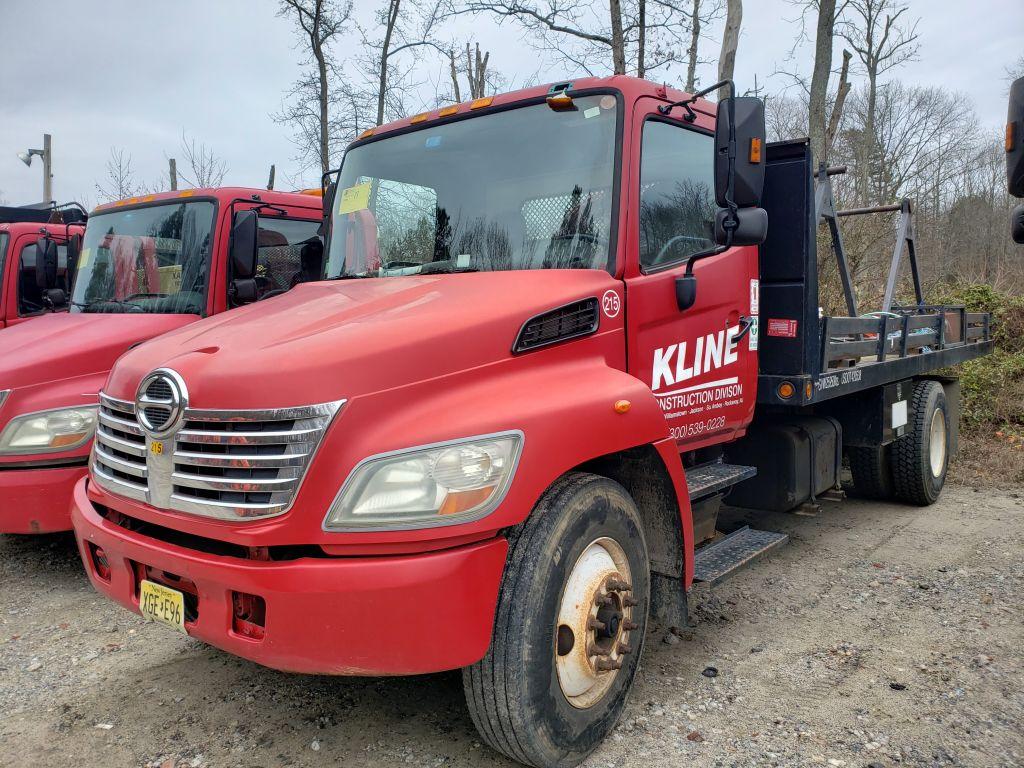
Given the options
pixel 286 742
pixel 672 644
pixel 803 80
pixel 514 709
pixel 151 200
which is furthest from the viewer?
pixel 803 80

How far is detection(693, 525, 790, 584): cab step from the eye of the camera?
3.64 m

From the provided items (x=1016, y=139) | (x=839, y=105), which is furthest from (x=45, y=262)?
(x=839, y=105)

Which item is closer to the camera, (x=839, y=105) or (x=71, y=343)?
(x=71, y=343)

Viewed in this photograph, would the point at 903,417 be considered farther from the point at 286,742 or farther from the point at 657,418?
the point at 286,742

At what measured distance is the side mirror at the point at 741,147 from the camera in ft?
10.7

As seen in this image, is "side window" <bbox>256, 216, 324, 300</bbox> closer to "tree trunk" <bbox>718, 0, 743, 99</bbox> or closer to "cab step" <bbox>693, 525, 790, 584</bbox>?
"cab step" <bbox>693, 525, 790, 584</bbox>

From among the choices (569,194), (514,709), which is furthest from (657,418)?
(514,709)

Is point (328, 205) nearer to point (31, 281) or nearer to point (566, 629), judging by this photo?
point (566, 629)

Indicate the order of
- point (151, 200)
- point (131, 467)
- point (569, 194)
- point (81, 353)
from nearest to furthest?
point (131, 467) → point (569, 194) → point (81, 353) → point (151, 200)

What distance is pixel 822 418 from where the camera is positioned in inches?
216

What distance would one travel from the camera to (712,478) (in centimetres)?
395

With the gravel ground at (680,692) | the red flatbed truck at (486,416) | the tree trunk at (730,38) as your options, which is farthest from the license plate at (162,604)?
the tree trunk at (730,38)

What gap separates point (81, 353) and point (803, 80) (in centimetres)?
1664

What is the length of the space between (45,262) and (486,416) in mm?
6080
